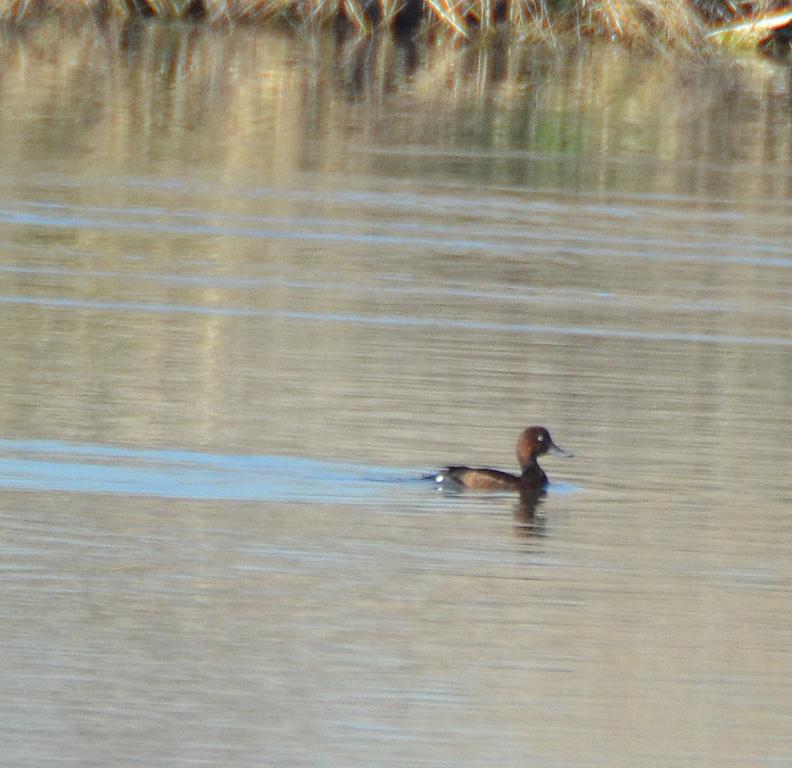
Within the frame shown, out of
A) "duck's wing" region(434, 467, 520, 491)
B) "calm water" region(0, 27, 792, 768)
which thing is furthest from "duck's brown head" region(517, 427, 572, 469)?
"calm water" region(0, 27, 792, 768)

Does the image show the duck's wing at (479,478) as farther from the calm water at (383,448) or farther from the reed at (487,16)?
the reed at (487,16)

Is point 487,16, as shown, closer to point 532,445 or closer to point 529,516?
point 532,445

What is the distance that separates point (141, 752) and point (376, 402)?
556 centimetres

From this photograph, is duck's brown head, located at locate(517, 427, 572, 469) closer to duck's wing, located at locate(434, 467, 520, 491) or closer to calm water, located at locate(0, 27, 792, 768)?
duck's wing, located at locate(434, 467, 520, 491)

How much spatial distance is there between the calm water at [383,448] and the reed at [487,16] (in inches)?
485

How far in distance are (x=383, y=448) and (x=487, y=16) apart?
26.8 metres

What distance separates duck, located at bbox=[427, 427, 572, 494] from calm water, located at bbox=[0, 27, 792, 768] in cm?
10

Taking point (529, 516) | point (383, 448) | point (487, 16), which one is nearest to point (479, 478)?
point (529, 516)

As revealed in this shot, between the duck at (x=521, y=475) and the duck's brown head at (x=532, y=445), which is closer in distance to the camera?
the duck at (x=521, y=475)

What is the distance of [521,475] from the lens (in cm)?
1134

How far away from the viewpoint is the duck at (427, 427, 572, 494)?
430 inches

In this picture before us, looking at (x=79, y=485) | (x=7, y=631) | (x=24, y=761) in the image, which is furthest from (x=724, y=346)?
(x=24, y=761)

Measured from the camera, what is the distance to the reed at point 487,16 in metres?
37.3

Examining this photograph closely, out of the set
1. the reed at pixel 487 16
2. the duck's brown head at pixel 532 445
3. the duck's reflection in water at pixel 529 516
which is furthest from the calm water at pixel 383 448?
the reed at pixel 487 16
